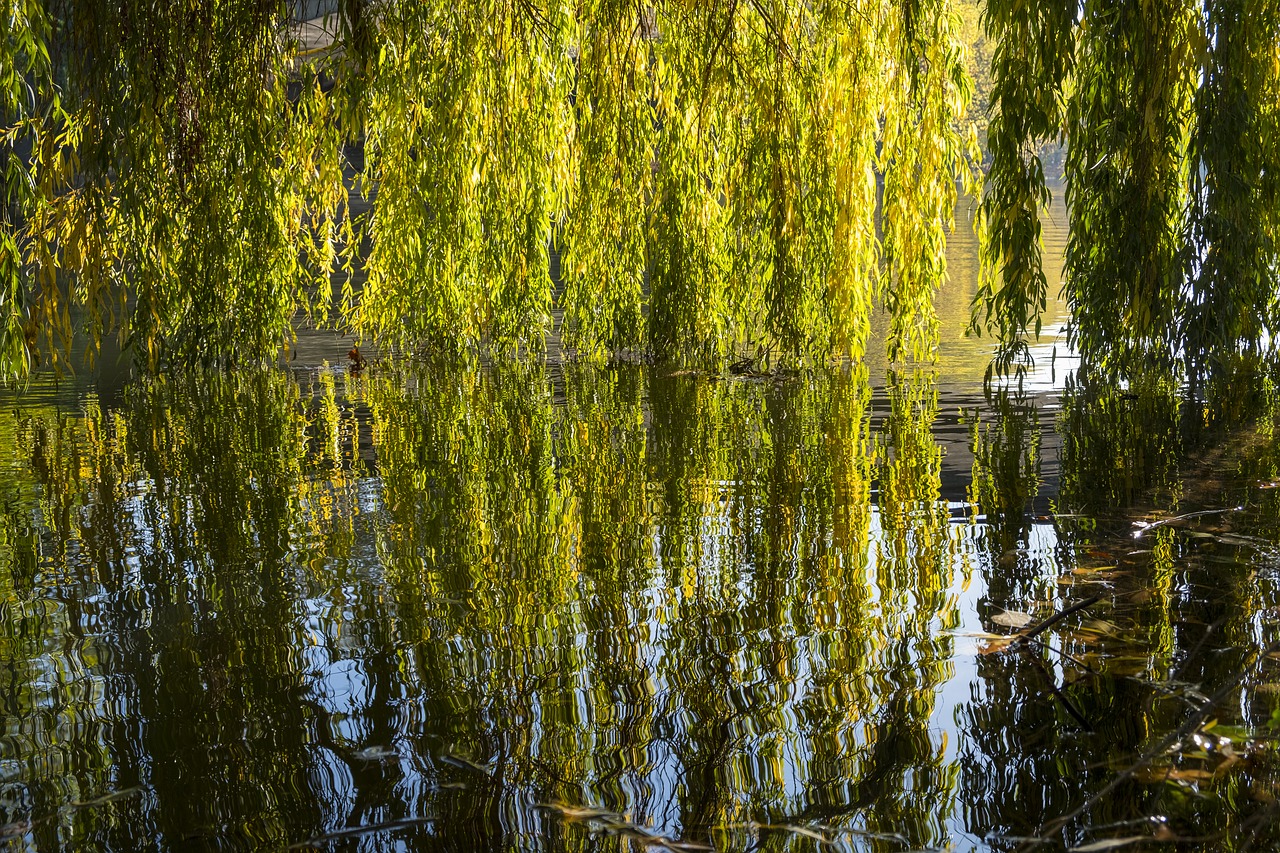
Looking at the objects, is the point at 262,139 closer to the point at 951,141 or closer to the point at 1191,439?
the point at 951,141

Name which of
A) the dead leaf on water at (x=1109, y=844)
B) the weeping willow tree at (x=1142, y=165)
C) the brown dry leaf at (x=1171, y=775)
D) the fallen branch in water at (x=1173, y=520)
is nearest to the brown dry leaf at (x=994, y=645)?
the brown dry leaf at (x=1171, y=775)

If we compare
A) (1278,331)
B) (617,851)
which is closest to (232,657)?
(617,851)

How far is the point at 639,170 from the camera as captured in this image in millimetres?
5953

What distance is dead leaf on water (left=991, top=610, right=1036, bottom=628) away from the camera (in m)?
2.19

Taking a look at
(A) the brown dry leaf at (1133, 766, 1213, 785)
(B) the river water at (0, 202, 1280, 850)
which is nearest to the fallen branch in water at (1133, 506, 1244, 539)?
(B) the river water at (0, 202, 1280, 850)

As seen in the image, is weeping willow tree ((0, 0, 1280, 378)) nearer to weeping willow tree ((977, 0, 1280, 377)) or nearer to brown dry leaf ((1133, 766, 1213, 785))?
weeping willow tree ((977, 0, 1280, 377))

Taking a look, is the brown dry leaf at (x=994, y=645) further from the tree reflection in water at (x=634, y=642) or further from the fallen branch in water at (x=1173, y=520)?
the fallen branch in water at (x=1173, y=520)

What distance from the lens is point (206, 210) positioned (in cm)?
516

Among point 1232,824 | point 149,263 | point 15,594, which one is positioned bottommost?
point 1232,824

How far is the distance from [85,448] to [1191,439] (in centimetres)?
379

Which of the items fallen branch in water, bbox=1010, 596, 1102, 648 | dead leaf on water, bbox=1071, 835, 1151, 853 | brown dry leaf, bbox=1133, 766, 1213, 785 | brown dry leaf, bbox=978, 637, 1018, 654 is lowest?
dead leaf on water, bbox=1071, 835, 1151, 853

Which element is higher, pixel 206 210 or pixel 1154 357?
pixel 206 210

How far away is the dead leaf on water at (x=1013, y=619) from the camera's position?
2193mm

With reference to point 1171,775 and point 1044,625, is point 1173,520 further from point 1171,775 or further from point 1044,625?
point 1171,775
